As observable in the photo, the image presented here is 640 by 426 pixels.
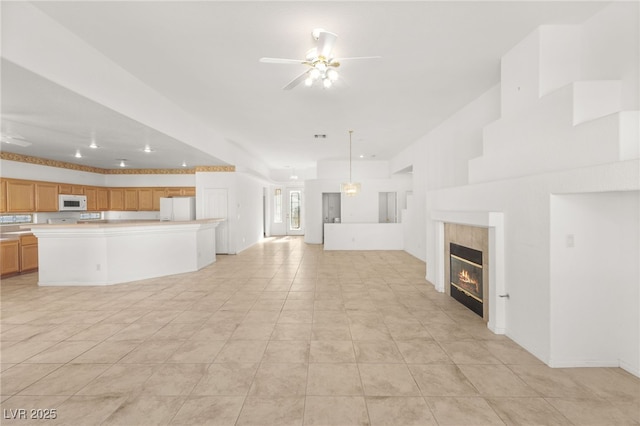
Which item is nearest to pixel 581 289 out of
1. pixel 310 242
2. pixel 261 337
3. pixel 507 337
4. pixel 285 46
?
pixel 507 337

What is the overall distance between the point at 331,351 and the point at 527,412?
1672mm

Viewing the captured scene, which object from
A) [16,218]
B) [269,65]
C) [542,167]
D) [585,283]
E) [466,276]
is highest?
[269,65]

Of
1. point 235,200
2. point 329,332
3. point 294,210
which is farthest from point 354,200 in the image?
point 329,332

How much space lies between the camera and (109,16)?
2756 millimetres

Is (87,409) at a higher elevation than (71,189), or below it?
below

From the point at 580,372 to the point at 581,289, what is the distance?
740mm

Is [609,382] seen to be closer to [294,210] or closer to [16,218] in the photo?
[16,218]

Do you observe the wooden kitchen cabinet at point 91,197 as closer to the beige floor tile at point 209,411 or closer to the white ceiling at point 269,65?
the white ceiling at point 269,65

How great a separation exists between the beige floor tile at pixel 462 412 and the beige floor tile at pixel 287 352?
1224 millimetres

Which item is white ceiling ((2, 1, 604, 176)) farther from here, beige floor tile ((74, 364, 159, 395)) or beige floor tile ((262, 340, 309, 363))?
beige floor tile ((262, 340, 309, 363))

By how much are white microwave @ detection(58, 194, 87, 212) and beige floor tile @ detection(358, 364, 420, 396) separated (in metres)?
9.10

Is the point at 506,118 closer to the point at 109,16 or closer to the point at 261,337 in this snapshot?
the point at 261,337

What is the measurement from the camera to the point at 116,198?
957 cm

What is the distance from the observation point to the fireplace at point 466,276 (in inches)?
153
